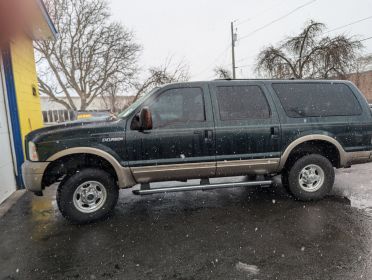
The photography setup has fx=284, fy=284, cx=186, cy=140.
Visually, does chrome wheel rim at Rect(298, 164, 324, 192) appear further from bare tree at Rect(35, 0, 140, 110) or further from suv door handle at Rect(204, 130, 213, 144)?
bare tree at Rect(35, 0, 140, 110)

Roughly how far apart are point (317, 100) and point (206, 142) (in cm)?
207

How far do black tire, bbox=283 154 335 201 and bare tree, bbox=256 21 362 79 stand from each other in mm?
17592

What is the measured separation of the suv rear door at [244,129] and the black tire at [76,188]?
1.68 m

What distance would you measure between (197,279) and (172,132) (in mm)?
2144

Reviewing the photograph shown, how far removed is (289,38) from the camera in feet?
73.8

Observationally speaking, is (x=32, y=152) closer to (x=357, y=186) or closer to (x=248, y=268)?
(x=248, y=268)

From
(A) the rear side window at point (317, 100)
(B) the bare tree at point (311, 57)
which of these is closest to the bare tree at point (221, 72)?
(B) the bare tree at point (311, 57)

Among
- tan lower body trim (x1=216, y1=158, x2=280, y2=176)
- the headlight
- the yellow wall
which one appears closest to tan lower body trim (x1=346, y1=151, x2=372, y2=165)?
tan lower body trim (x1=216, y1=158, x2=280, y2=176)

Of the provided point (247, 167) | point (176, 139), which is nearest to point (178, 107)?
point (176, 139)

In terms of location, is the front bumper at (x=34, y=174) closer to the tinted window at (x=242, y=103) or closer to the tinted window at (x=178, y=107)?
the tinted window at (x=178, y=107)

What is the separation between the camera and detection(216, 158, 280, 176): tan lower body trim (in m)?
4.46

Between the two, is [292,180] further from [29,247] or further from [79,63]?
[79,63]

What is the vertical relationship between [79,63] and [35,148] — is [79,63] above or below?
above

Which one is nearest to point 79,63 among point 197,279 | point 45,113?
point 45,113
